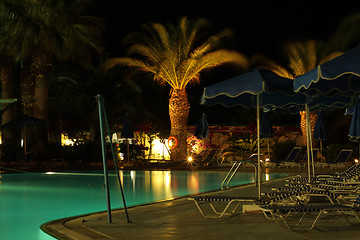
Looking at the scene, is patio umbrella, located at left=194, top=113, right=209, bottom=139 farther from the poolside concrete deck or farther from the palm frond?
the poolside concrete deck

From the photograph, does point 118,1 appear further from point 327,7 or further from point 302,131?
point 302,131

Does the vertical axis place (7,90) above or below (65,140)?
above

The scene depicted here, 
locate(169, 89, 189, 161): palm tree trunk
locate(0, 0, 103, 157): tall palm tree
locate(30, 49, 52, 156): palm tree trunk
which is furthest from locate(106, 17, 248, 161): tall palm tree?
locate(30, 49, 52, 156): palm tree trunk

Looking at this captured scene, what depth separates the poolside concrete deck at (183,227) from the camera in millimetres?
7199

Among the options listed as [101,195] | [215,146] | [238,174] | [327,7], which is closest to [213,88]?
[101,195]

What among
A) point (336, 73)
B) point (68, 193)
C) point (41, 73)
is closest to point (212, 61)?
point (41, 73)

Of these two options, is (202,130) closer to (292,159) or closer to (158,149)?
(292,159)

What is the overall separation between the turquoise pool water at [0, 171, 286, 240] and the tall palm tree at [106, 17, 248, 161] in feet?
15.2

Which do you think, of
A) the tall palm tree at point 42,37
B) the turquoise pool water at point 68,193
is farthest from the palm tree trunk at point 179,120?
the tall palm tree at point 42,37

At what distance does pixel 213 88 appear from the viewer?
9.36m

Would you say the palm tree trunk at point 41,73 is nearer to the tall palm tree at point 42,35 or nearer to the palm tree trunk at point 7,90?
the tall palm tree at point 42,35

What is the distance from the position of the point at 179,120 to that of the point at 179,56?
3154mm

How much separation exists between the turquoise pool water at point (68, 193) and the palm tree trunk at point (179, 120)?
3.70m

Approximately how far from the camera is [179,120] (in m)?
26.8
